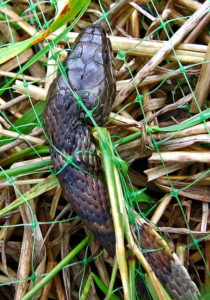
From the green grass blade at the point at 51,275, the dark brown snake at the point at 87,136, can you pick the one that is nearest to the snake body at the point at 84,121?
the dark brown snake at the point at 87,136

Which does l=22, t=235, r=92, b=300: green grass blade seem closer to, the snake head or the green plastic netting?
the green plastic netting

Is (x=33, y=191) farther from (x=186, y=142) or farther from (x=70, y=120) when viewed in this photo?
(x=186, y=142)

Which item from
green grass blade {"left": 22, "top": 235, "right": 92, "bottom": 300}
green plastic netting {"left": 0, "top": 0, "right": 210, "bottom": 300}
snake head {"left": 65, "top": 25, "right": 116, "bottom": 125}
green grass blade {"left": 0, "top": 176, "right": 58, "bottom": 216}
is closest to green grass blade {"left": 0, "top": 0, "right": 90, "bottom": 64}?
green plastic netting {"left": 0, "top": 0, "right": 210, "bottom": 300}

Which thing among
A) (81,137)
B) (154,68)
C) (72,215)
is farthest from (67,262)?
(154,68)

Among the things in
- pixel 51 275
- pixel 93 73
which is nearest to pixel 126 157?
pixel 93 73

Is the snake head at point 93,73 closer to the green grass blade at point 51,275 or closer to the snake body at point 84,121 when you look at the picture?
the snake body at point 84,121

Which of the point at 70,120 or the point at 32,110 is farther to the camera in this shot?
the point at 32,110

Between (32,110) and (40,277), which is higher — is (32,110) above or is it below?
above
